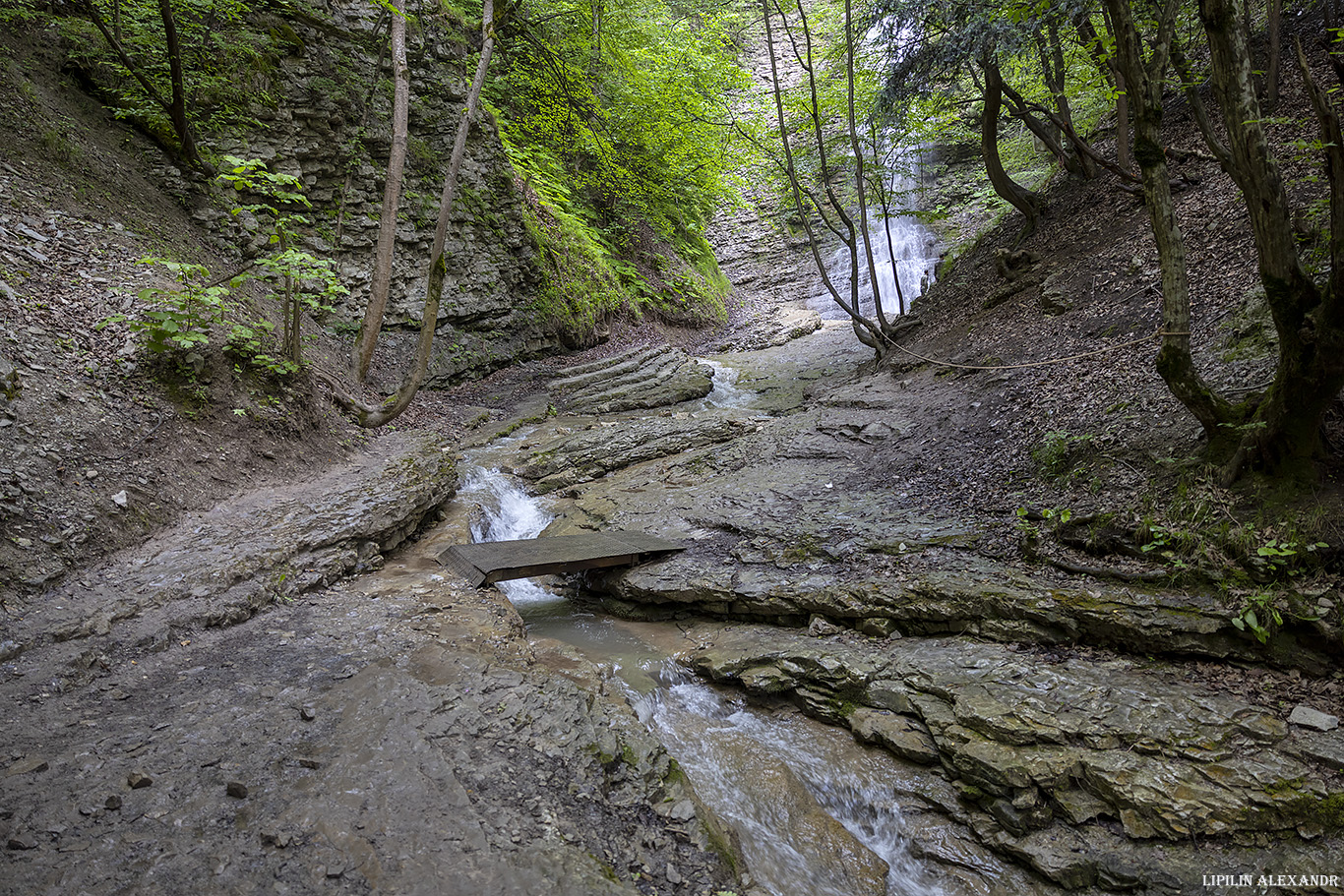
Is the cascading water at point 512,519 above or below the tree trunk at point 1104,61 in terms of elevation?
below

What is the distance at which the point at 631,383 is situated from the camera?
13.7 metres

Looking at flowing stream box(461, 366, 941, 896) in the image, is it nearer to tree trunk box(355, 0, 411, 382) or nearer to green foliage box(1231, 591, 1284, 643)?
green foliage box(1231, 591, 1284, 643)

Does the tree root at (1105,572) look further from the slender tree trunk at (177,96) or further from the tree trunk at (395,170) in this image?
the slender tree trunk at (177,96)

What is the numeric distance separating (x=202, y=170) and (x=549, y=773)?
1045cm

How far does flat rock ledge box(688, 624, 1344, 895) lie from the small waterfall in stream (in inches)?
9.2

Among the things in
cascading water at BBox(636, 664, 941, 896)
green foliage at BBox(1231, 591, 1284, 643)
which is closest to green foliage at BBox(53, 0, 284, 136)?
cascading water at BBox(636, 664, 941, 896)

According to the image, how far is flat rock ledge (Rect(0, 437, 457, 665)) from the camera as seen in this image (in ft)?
12.8

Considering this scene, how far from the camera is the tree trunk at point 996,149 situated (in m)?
9.79

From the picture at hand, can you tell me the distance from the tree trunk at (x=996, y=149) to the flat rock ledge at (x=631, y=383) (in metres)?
6.93

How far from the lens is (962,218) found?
2288 centimetres

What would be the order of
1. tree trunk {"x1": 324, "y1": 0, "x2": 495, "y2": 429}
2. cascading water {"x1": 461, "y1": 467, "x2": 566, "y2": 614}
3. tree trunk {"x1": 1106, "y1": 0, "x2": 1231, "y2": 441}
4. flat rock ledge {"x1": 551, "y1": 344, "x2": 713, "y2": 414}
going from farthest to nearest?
flat rock ledge {"x1": 551, "y1": 344, "x2": 713, "y2": 414}
tree trunk {"x1": 324, "y1": 0, "x2": 495, "y2": 429}
cascading water {"x1": 461, "y1": 467, "x2": 566, "y2": 614}
tree trunk {"x1": 1106, "y1": 0, "x2": 1231, "y2": 441}

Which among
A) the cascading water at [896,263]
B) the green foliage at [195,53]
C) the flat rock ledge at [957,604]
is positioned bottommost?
the flat rock ledge at [957,604]

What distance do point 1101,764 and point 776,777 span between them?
207 centimetres

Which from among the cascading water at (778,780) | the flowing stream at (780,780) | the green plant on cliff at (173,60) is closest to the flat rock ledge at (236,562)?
the flowing stream at (780,780)
